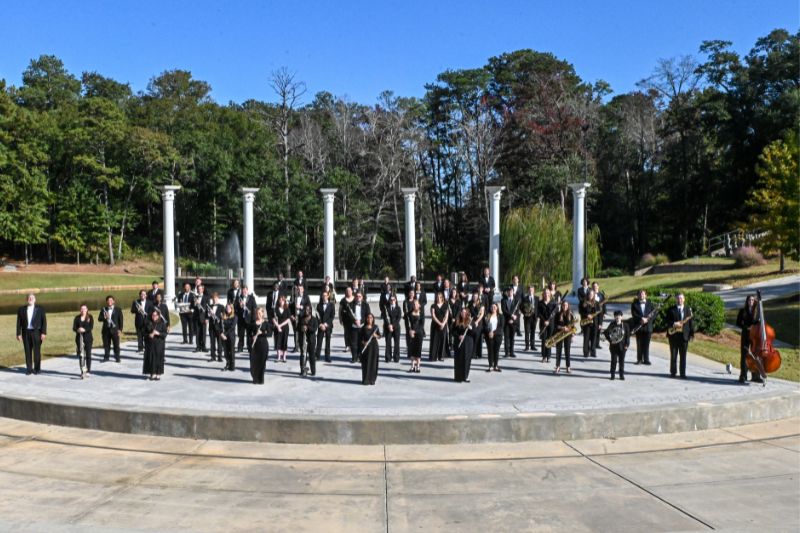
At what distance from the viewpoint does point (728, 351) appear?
20422mm

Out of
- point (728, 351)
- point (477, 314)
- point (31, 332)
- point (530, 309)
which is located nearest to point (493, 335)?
point (477, 314)

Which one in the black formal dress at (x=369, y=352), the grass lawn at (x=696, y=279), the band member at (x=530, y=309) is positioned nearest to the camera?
the black formal dress at (x=369, y=352)

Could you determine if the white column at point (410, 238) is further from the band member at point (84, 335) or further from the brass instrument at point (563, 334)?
the band member at point (84, 335)

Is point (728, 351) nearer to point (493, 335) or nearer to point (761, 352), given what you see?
point (761, 352)

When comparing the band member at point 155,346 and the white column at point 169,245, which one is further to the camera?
the white column at point 169,245

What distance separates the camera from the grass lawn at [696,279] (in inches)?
1403

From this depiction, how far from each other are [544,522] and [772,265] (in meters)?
37.1

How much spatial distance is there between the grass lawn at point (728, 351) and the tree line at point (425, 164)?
2344 cm

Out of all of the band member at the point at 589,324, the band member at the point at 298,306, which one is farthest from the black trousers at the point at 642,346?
the band member at the point at 298,306

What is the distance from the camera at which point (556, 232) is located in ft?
140

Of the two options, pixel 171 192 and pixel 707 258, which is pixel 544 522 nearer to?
pixel 171 192

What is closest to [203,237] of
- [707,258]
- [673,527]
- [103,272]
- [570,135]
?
[103,272]

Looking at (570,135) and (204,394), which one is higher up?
(570,135)

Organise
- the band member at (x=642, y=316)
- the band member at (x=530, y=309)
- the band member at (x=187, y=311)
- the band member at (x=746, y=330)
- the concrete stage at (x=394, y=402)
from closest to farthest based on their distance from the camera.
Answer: the concrete stage at (x=394, y=402)
the band member at (x=746, y=330)
the band member at (x=642, y=316)
the band member at (x=530, y=309)
the band member at (x=187, y=311)
